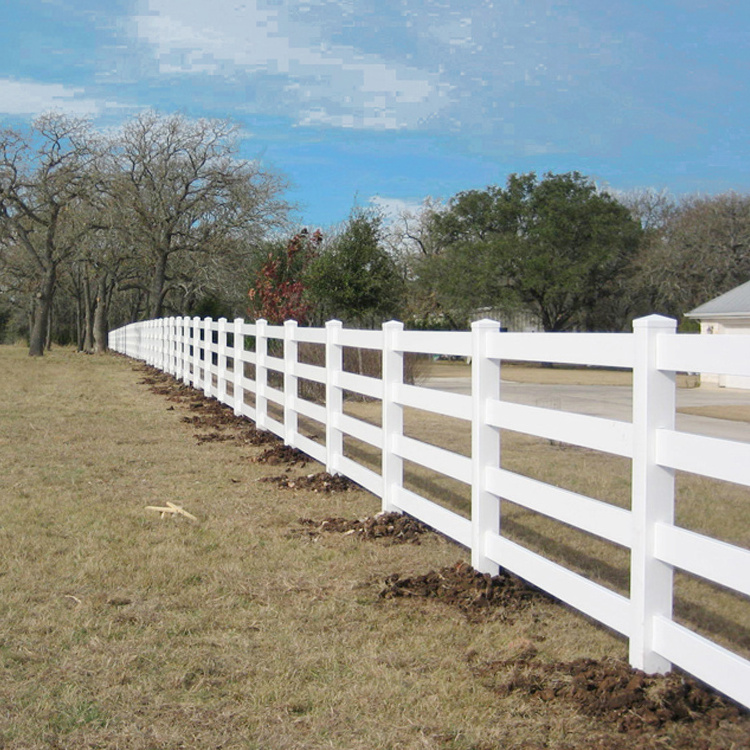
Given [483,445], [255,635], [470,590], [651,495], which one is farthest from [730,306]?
[255,635]

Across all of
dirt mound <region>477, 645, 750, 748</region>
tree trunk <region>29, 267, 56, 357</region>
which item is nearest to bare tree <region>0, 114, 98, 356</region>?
tree trunk <region>29, 267, 56, 357</region>

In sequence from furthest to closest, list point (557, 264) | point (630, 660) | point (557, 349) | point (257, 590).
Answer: point (557, 264), point (257, 590), point (557, 349), point (630, 660)

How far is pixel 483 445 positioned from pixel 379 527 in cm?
149

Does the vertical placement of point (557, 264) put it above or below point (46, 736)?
above

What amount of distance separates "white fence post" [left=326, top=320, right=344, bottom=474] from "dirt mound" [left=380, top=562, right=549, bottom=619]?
2964 millimetres

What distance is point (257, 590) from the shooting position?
4.55 meters

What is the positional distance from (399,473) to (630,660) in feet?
9.79

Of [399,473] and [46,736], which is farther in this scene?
[399,473]

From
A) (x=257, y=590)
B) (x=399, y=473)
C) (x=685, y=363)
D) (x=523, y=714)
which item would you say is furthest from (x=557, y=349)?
(x=399, y=473)

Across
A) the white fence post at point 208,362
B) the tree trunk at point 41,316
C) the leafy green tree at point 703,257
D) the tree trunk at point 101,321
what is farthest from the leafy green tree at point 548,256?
Result: the white fence post at point 208,362

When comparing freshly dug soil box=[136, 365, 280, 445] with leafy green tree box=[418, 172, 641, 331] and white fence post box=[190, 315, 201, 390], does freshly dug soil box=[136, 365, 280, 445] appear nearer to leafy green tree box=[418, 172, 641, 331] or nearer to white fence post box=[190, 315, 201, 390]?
white fence post box=[190, 315, 201, 390]

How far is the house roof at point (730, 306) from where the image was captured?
2609cm

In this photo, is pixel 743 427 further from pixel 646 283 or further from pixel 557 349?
pixel 646 283

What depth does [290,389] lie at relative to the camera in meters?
9.31
